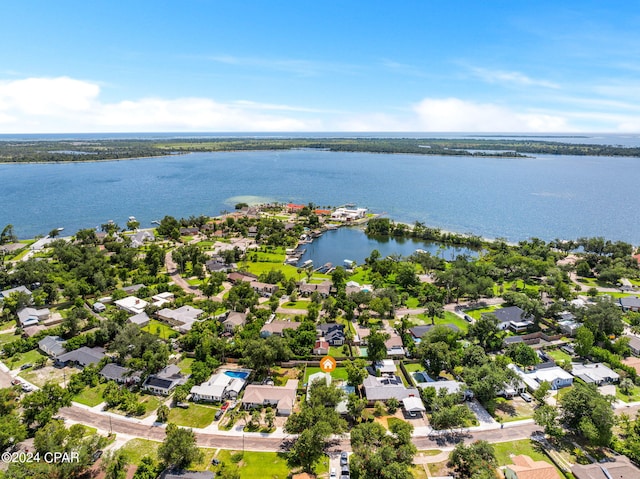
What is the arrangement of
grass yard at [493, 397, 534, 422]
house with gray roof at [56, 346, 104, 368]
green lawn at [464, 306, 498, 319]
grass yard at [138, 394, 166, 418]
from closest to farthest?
grass yard at [493, 397, 534, 422] < grass yard at [138, 394, 166, 418] < house with gray roof at [56, 346, 104, 368] < green lawn at [464, 306, 498, 319]

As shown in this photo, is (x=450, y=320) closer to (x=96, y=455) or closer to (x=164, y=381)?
(x=164, y=381)

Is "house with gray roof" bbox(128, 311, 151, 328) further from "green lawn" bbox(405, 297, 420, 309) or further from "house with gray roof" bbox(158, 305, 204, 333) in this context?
"green lawn" bbox(405, 297, 420, 309)

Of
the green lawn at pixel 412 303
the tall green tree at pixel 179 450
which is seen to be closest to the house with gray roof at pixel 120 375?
the tall green tree at pixel 179 450

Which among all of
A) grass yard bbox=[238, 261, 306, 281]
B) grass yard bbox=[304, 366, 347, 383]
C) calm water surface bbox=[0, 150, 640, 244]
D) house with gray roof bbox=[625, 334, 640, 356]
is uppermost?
calm water surface bbox=[0, 150, 640, 244]

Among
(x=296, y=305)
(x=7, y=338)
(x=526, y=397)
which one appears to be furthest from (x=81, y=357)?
(x=526, y=397)

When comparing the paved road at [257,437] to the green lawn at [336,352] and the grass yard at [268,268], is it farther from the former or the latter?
the grass yard at [268,268]

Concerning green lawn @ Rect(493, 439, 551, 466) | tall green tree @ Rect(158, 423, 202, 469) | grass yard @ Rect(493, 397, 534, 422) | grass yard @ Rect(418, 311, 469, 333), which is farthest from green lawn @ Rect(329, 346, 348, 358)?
tall green tree @ Rect(158, 423, 202, 469)
